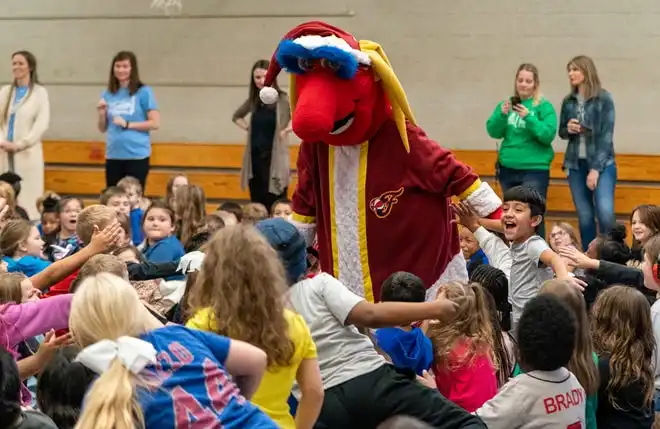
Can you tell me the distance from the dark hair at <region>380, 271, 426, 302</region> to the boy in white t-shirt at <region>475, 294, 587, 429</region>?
69 centimetres

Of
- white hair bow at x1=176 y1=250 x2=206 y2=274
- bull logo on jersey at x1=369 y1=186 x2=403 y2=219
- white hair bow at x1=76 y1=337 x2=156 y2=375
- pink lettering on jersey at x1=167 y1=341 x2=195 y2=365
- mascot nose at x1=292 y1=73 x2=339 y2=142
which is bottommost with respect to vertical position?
white hair bow at x1=176 y1=250 x2=206 y2=274

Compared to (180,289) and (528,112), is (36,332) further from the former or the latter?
(528,112)

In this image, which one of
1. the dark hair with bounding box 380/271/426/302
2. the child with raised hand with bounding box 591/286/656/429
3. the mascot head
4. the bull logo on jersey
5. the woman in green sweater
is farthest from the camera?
the woman in green sweater

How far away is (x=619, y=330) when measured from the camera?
14.6ft

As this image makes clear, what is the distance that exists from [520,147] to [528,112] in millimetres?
Result: 321

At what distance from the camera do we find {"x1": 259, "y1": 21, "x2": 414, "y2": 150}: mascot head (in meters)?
4.91

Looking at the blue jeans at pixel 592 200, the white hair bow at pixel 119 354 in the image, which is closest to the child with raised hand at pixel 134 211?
the blue jeans at pixel 592 200

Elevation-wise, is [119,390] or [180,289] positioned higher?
[119,390]

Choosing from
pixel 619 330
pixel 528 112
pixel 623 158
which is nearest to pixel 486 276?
pixel 619 330

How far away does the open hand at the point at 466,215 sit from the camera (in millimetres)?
5422

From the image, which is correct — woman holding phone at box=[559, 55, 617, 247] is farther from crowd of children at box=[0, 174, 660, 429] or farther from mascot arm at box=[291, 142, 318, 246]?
mascot arm at box=[291, 142, 318, 246]

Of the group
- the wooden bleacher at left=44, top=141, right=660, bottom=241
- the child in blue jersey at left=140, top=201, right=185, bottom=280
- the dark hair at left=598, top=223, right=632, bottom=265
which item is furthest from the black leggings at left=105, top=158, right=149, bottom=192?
the dark hair at left=598, top=223, right=632, bottom=265

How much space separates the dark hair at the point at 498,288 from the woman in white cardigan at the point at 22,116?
5684 mm

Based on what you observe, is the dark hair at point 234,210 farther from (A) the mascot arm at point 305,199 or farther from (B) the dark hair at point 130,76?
(A) the mascot arm at point 305,199
